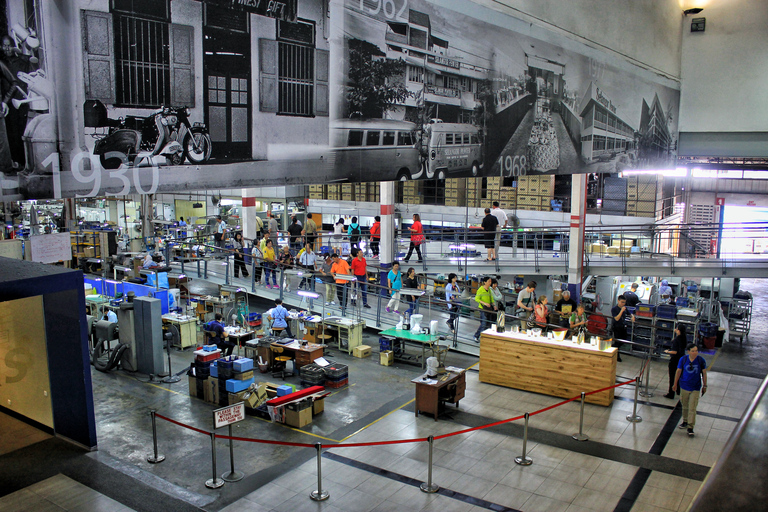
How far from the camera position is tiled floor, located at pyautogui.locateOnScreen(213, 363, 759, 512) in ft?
23.4

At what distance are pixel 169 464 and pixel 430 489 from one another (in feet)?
12.0

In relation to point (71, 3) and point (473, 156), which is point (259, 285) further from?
point (71, 3)

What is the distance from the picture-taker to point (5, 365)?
30.0 feet

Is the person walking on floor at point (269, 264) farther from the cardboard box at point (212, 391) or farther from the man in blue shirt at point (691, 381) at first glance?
the man in blue shirt at point (691, 381)

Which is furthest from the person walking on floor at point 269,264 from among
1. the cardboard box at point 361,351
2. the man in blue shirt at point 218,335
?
the man in blue shirt at point 218,335

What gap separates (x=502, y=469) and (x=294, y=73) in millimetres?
6309

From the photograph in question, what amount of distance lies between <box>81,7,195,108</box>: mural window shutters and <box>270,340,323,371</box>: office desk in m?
5.95

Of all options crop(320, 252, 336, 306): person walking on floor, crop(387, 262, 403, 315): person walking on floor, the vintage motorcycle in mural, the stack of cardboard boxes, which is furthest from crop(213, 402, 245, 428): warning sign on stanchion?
the stack of cardboard boxes

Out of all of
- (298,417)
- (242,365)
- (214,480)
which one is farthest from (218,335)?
(214,480)

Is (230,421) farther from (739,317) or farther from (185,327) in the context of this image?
(739,317)

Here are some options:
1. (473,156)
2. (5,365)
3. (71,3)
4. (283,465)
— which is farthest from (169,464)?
(473,156)

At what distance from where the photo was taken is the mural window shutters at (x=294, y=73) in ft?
26.5

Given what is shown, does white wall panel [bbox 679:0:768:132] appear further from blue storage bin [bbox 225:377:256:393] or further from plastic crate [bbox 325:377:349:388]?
blue storage bin [bbox 225:377:256:393]

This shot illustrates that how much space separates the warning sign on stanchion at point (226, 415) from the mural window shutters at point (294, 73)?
415 centimetres
